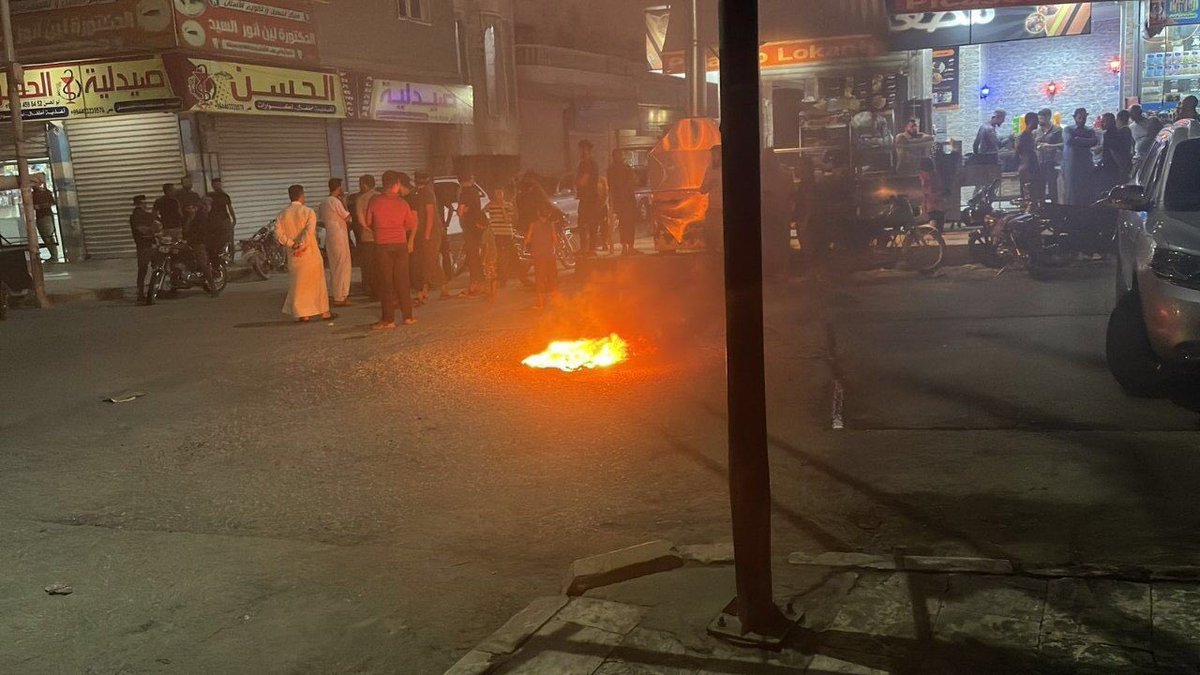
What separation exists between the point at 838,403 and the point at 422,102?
22.3 metres

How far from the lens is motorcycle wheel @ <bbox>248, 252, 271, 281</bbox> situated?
18875mm

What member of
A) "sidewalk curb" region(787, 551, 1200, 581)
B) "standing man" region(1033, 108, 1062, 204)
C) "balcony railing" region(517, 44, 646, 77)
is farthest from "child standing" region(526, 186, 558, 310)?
"balcony railing" region(517, 44, 646, 77)

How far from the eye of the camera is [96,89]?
20625 millimetres

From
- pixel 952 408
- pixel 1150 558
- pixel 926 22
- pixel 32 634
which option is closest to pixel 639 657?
pixel 1150 558

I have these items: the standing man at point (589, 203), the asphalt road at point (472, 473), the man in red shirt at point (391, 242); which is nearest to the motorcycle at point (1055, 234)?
the asphalt road at point (472, 473)

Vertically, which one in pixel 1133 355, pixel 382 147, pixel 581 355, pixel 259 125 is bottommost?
pixel 581 355

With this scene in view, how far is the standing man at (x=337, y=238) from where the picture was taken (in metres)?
13.3

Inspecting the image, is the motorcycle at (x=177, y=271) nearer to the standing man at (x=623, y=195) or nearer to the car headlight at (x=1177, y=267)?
the standing man at (x=623, y=195)

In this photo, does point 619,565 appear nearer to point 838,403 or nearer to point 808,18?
point 838,403

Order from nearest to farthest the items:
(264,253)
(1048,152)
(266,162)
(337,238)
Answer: (337,238)
(1048,152)
(264,253)
(266,162)

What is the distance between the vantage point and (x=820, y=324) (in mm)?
10953

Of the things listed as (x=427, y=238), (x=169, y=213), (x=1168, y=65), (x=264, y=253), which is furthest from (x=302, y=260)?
(x=1168, y=65)

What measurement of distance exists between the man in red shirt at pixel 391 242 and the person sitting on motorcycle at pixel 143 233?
566 cm

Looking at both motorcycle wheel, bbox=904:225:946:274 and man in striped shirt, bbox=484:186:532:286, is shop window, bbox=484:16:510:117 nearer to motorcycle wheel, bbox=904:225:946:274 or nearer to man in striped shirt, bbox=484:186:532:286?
man in striped shirt, bbox=484:186:532:286
